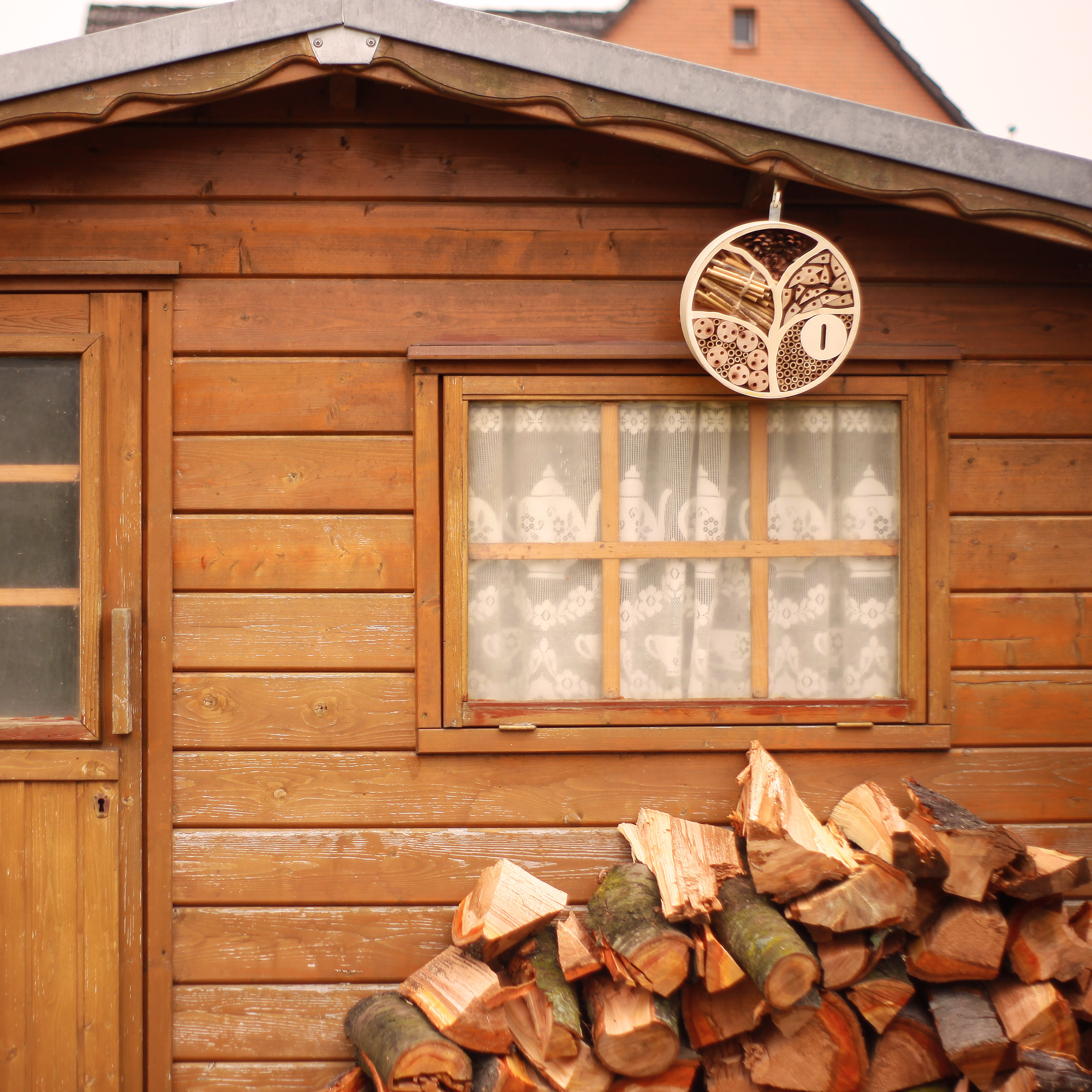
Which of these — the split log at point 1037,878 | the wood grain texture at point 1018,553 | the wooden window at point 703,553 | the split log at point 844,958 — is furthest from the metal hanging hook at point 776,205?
the split log at point 844,958

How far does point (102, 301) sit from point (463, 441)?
1165 millimetres

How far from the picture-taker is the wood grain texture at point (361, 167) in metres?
2.53

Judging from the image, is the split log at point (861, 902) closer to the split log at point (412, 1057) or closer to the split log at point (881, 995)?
the split log at point (881, 995)

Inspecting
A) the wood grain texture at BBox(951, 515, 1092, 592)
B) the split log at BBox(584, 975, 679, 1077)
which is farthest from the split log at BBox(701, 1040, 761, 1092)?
the wood grain texture at BBox(951, 515, 1092, 592)

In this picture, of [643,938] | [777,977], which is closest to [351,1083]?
[643,938]

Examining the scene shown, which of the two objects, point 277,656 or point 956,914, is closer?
point 956,914

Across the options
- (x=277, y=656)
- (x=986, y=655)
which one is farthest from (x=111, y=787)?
(x=986, y=655)

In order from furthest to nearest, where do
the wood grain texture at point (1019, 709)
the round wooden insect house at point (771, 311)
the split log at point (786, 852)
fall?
the wood grain texture at point (1019, 709) → the round wooden insect house at point (771, 311) → the split log at point (786, 852)

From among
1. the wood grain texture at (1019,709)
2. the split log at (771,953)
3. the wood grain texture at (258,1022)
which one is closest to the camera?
the split log at (771,953)

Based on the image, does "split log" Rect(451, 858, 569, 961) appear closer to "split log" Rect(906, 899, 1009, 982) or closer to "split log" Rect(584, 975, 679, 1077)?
"split log" Rect(584, 975, 679, 1077)

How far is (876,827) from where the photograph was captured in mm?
2299

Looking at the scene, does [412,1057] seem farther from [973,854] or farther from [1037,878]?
[1037,878]

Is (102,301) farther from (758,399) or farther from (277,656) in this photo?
(758,399)

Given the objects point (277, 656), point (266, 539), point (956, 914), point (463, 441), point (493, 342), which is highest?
point (493, 342)
